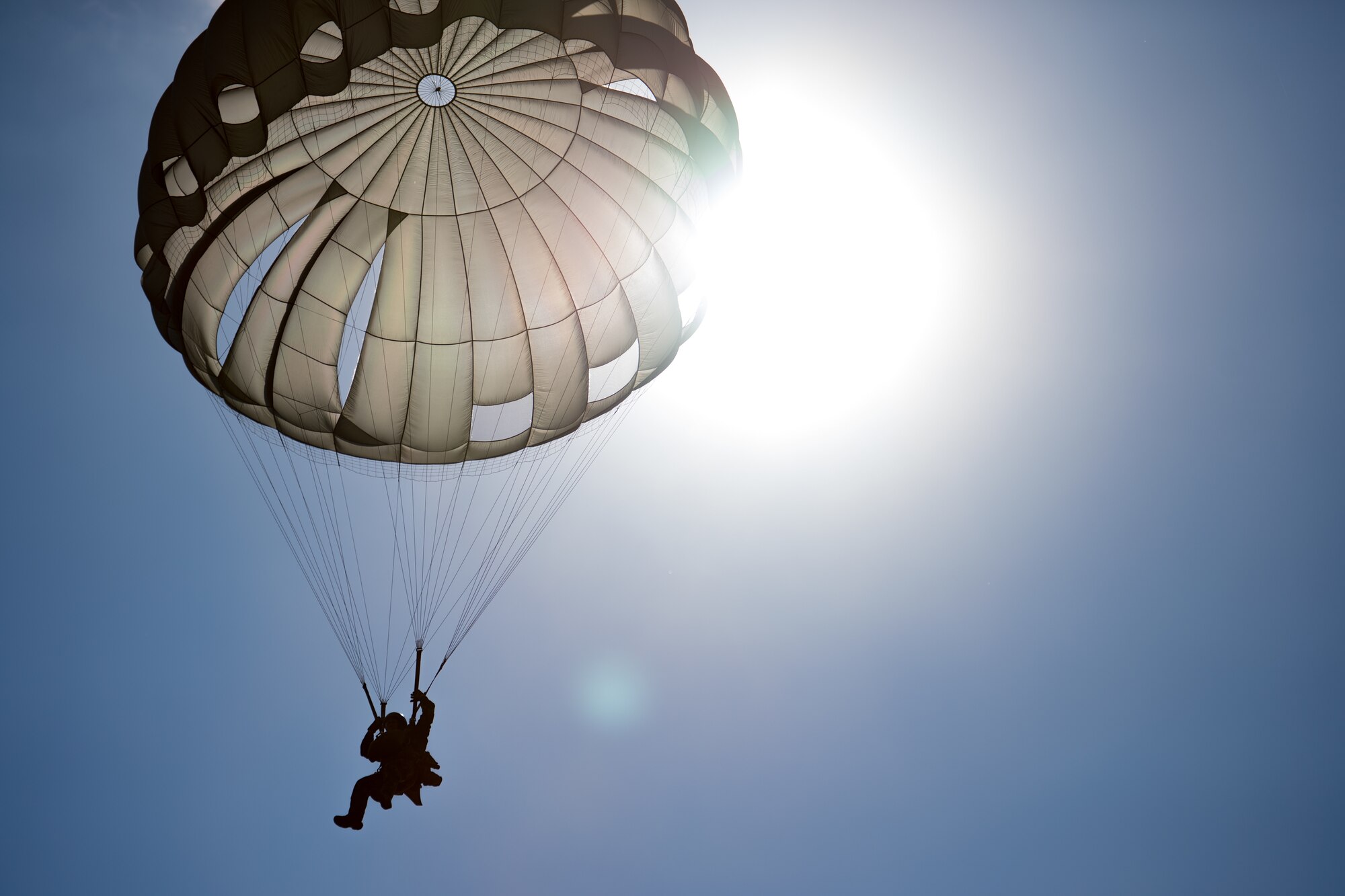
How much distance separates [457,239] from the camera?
11.0 metres

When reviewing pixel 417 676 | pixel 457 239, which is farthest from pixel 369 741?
pixel 457 239

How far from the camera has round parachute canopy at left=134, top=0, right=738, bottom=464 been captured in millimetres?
10297

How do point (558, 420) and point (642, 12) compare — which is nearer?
point (642, 12)

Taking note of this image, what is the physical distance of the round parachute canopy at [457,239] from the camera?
33.8ft

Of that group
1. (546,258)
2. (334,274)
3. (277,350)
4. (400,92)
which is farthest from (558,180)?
(277,350)

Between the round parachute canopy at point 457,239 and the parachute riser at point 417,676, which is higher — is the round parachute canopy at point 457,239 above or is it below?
above

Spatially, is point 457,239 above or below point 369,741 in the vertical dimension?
above

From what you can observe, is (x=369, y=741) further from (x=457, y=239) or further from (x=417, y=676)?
(x=457, y=239)

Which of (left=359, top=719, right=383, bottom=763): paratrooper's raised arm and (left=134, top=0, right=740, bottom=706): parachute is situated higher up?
(left=134, top=0, right=740, bottom=706): parachute

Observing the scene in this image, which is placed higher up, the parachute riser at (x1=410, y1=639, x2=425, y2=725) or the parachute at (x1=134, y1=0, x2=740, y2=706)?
the parachute at (x1=134, y1=0, x2=740, y2=706)

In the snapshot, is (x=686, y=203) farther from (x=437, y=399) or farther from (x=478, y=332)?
(x=437, y=399)

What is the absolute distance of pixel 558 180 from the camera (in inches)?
430

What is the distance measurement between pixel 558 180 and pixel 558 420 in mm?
2967

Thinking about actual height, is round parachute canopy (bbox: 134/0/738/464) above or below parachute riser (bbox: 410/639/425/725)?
above
